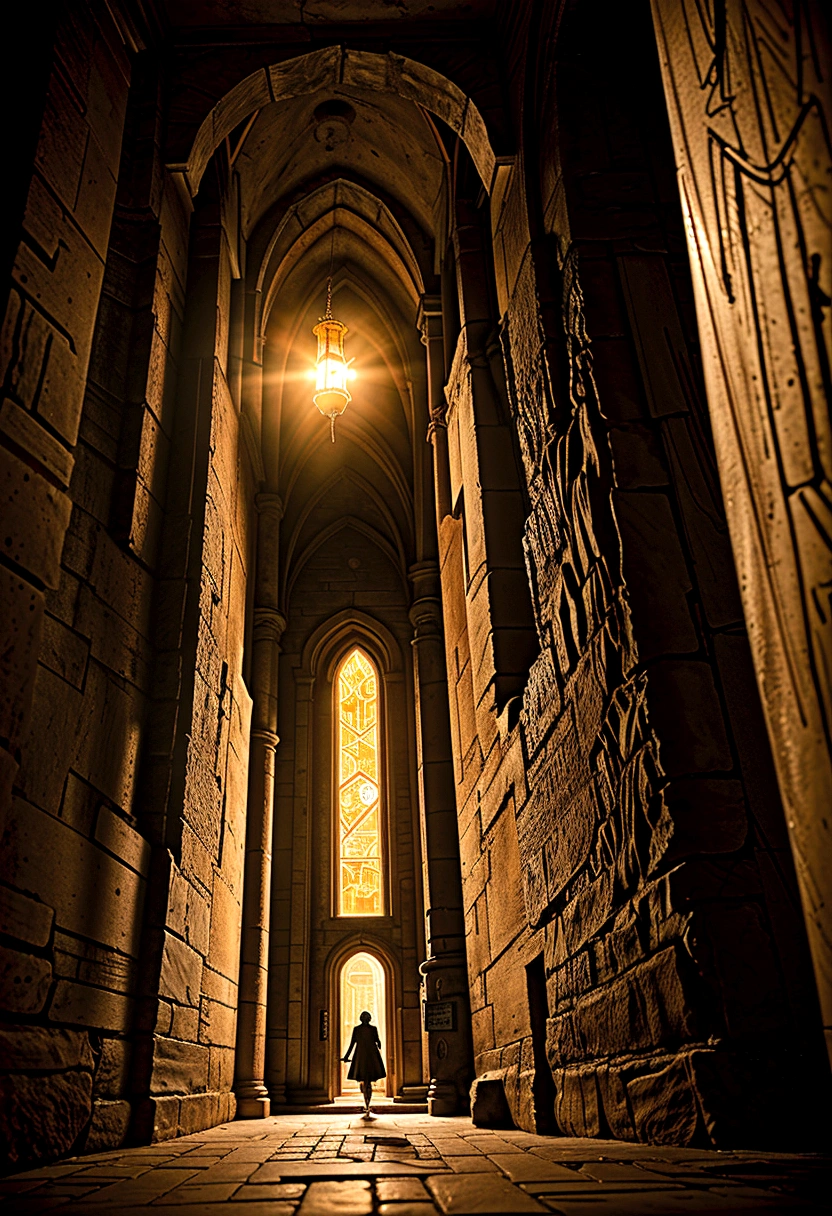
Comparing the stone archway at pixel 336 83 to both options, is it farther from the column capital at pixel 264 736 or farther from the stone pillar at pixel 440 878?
the column capital at pixel 264 736

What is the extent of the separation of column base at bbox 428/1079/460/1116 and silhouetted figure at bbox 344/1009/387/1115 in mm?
866

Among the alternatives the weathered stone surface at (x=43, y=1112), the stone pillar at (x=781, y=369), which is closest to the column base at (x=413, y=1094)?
the weathered stone surface at (x=43, y=1112)

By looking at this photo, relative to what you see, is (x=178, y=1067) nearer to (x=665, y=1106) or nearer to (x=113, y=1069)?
(x=113, y=1069)

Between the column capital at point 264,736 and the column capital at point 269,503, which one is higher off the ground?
the column capital at point 269,503

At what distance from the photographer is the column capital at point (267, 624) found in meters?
10.0

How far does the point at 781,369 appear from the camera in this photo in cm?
111

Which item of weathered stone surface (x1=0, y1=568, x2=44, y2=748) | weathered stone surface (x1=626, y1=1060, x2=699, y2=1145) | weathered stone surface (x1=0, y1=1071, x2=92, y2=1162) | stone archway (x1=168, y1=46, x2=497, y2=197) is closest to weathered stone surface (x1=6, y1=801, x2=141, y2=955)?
weathered stone surface (x1=0, y1=1071, x2=92, y2=1162)

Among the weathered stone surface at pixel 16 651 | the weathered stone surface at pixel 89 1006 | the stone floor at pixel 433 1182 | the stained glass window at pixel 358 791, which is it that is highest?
the stained glass window at pixel 358 791

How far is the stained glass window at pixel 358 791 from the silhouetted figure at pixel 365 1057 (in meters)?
3.16

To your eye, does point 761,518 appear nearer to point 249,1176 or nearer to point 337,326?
point 249,1176

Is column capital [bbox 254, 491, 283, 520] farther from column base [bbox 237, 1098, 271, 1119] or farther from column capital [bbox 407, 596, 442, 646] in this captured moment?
column base [bbox 237, 1098, 271, 1119]

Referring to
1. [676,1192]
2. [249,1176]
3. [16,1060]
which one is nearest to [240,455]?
[16,1060]

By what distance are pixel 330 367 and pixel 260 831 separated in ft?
16.6

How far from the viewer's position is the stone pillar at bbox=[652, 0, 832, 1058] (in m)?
1.03
